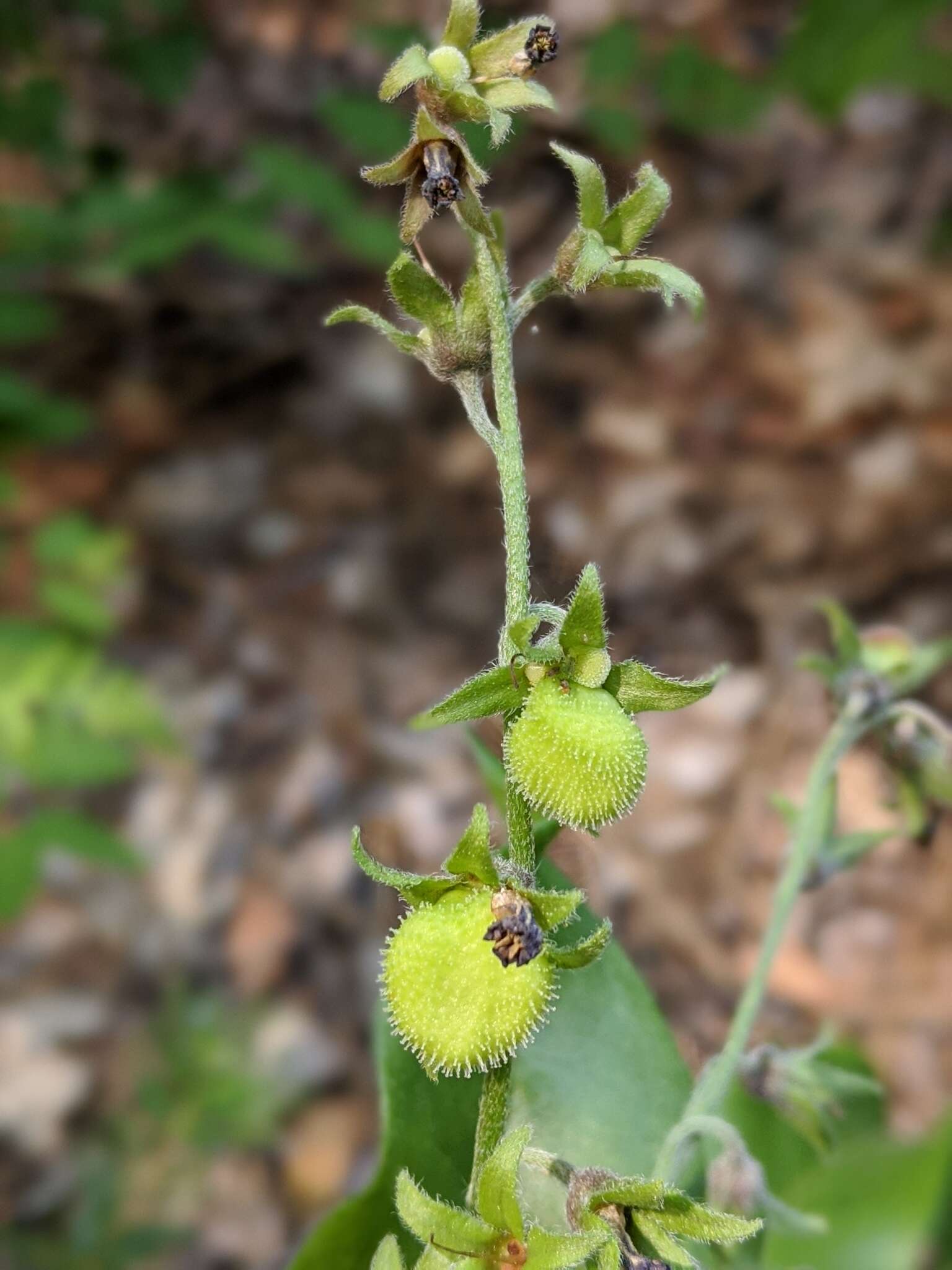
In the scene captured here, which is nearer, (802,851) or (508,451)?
(508,451)

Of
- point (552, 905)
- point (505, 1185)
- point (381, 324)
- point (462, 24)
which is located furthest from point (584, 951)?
point (462, 24)

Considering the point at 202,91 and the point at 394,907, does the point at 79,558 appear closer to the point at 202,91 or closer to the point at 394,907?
the point at 202,91

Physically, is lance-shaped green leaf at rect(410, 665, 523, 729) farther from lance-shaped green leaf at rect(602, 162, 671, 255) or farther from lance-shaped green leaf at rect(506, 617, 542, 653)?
lance-shaped green leaf at rect(602, 162, 671, 255)

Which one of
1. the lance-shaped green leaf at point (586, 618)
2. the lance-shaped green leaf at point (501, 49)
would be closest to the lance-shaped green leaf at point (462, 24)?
the lance-shaped green leaf at point (501, 49)

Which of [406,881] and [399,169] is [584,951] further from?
[399,169]

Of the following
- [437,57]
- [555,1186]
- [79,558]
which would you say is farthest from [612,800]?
[79,558]

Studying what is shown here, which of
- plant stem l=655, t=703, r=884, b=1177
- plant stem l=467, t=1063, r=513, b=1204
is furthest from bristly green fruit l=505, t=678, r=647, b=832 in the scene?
plant stem l=655, t=703, r=884, b=1177

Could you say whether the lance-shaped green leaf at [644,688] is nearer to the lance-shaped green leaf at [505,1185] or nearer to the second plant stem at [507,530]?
the second plant stem at [507,530]
